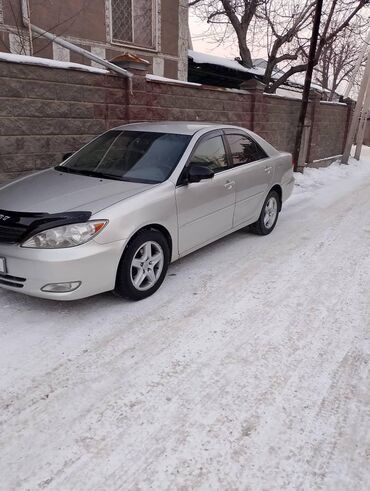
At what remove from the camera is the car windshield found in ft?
13.9

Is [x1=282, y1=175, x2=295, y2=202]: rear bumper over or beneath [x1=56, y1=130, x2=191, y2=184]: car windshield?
beneath

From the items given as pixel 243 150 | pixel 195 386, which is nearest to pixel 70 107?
pixel 243 150

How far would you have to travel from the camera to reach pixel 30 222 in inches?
133

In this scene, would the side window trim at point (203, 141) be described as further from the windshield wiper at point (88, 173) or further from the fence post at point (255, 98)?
the fence post at point (255, 98)

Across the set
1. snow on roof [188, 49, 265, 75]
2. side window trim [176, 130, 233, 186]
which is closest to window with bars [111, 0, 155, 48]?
snow on roof [188, 49, 265, 75]

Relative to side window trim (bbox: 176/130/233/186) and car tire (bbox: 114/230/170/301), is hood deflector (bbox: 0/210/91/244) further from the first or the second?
side window trim (bbox: 176/130/233/186)

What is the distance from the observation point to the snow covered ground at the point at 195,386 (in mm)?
2158

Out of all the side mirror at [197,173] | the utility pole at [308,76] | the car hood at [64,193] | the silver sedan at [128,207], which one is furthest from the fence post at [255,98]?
the car hood at [64,193]

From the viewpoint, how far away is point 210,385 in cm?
278

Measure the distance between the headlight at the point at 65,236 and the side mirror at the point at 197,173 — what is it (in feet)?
3.99

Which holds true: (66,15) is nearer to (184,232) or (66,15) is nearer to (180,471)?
(184,232)

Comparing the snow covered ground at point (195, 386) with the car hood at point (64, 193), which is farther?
the car hood at point (64, 193)

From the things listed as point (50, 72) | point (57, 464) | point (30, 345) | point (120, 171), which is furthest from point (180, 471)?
point (50, 72)

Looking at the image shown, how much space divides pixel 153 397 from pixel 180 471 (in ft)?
1.90
